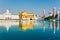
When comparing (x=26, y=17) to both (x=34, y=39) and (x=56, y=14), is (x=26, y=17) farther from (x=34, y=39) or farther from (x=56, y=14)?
(x=34, y=39)

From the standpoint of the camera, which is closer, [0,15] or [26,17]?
[26,17]

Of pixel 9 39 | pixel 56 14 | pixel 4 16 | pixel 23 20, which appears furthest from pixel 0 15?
pixel 9 39

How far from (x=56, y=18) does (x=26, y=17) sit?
3.26 meters

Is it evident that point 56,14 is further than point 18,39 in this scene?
Yes

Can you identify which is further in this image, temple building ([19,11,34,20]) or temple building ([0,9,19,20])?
temple building ([0,9,19,20])

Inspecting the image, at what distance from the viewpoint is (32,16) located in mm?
12047

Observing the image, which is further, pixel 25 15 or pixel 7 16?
pixel 7 16

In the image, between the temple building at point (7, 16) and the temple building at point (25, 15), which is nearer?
the temple building at point (25, 15)

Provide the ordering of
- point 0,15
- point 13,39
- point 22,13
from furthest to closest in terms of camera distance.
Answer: point 0,15 → point 22,13 → point 13,39

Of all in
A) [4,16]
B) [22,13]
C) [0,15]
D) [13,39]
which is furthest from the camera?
[4,16]

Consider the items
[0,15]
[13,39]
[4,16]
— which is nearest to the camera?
[13,39]

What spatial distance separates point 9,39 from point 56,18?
410 inches

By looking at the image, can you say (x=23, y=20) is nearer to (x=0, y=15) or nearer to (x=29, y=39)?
(x=0, y=15)

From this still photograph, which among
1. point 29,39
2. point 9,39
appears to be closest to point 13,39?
point 9,39
